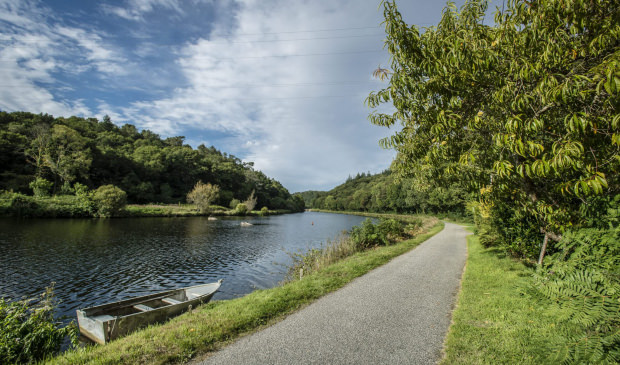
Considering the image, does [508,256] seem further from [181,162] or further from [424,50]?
[181,162]

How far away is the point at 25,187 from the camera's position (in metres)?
44.6

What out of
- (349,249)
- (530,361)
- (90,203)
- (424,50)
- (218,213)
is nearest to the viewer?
(530,361)

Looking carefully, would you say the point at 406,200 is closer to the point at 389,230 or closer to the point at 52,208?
the point at 389,230

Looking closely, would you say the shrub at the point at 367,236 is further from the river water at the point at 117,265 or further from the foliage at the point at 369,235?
the river water at the point at 117,265

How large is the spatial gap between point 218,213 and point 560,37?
63.2 m

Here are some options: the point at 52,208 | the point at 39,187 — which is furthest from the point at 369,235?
the point at 39,187

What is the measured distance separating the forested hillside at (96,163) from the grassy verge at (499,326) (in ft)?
195

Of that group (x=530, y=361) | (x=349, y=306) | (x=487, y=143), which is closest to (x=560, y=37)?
(x=487, y=143)

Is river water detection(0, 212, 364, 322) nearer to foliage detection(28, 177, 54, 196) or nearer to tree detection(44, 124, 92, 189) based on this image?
foliage detection(28, 177, 54, 196)

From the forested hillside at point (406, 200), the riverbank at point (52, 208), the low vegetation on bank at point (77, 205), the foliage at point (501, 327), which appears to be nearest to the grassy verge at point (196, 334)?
the foliage at point (501, 327)

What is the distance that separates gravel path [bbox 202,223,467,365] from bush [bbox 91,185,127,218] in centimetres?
4404

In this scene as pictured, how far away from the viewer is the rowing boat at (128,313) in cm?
585

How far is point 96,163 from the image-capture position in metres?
57.9

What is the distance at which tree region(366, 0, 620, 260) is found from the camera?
3295mm
